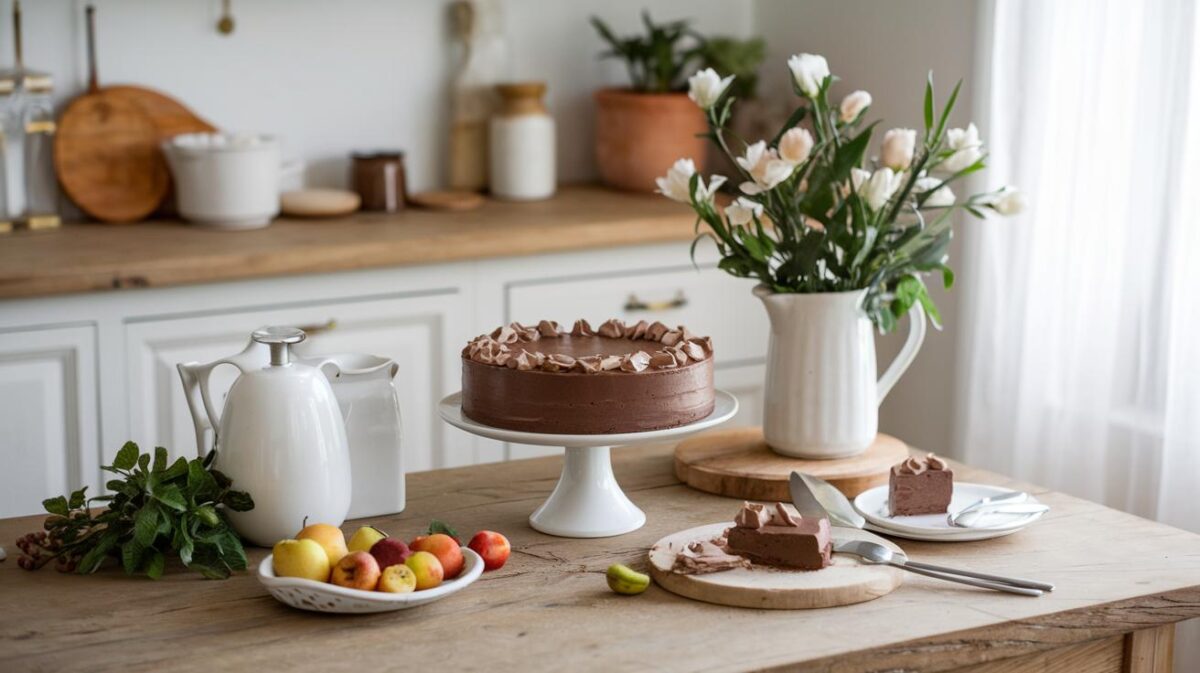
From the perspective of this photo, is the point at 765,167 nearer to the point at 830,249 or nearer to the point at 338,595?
the point at 830,249

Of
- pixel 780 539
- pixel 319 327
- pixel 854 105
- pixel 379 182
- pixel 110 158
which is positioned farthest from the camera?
pixel 379 182

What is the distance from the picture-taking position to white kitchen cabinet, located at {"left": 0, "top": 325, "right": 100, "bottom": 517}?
2.52 m

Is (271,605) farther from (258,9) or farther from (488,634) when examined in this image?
(258,9)

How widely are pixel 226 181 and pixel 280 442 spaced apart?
1.53 m

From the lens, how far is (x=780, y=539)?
1.46 metres

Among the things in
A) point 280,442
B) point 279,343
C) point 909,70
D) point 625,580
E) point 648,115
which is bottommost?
point 625,580

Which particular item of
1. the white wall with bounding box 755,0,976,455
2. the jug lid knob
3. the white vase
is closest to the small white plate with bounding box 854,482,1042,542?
the white vase

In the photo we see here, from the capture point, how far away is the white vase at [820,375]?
5.82ft

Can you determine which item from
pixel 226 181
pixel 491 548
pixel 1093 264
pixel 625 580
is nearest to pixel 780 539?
pixel 625 580

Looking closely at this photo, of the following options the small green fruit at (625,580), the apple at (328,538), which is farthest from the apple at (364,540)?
the small green fruit at (625,580)

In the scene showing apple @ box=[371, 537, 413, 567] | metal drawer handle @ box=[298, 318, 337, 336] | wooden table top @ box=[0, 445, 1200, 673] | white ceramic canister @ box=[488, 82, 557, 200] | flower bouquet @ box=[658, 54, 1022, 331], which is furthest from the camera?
white ceramic canister @ box=[488, 82, 557, 200]

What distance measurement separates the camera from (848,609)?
4.61ft

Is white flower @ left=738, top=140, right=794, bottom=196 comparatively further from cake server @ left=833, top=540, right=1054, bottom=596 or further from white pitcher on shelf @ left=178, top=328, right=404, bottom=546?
white pitcher on shelf @ left=178, top=328, right=404, bottom=546

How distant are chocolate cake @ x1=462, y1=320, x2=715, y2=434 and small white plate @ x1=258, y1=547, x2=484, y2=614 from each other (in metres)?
0.23
